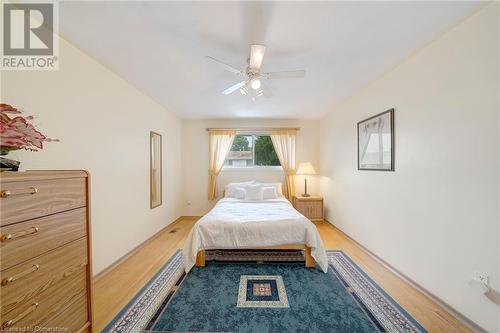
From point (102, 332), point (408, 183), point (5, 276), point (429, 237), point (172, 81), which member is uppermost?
point (172, 81)

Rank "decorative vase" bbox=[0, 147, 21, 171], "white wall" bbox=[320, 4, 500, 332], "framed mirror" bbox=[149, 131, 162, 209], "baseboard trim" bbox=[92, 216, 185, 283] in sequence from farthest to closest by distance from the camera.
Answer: "framed mirror" bbox=[149, 131, 162, 209] → "baseboard trim" bbox=[92, 216, 185, 283] → "white wall" bbox=[320, 4, 500, 332] → "decorative vase" bbox=[0, 147, 21, 171]

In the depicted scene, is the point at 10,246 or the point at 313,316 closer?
the point at 10,246

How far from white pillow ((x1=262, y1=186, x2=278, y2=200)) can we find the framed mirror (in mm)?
2012

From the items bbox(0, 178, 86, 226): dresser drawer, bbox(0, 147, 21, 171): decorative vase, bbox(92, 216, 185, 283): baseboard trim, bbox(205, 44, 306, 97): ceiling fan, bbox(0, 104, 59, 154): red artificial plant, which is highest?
bbox(205, 44, 306, 97): ceiling fan

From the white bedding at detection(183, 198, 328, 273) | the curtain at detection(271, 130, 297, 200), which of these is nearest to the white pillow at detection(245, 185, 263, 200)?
the curtain at detection(271, 130, 297, 200)

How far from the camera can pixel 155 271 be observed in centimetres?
243

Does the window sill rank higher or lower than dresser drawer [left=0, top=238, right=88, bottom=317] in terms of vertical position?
higher

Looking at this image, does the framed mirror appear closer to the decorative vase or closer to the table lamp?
the decorative vase

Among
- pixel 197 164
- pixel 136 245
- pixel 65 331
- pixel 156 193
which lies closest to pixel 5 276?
pixel 65 331

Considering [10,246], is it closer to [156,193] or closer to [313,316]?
[313,316]

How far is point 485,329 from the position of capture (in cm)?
147

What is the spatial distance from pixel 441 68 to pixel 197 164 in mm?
4350

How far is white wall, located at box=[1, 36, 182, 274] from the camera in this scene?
1673 millimetres

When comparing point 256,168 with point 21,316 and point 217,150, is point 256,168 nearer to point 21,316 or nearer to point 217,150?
point 217,150
